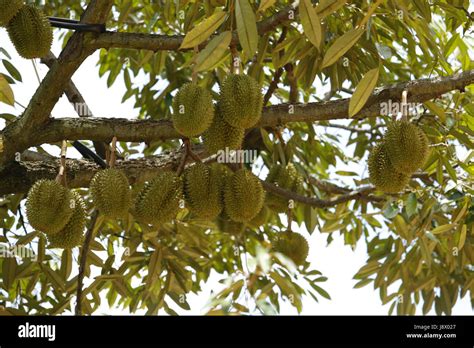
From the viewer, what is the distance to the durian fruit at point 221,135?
2.64 meters

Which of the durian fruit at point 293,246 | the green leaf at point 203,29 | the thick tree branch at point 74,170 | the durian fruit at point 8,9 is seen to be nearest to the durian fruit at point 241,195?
the thick tree branch at point 74,170

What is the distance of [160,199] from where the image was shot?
2592 millimetres

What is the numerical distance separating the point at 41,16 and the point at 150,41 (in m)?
0.42

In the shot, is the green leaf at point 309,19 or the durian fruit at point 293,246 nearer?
the green leaf at point 309,19

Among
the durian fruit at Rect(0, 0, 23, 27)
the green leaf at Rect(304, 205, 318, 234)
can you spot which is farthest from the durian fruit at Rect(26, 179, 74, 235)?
the green leaf at Rect(304, 205, 318, 234)

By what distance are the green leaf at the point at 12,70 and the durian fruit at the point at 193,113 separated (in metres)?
1.49

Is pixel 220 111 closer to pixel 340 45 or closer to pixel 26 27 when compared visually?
pixel 340 45

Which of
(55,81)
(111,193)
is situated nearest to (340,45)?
(111,193)

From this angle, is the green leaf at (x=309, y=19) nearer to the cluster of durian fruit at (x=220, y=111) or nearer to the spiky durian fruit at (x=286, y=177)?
the cluster of durian fruit at (x=220, y=111)

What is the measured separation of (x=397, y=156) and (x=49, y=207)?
1219 mm

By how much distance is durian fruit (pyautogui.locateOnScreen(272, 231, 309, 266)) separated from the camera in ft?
11.2

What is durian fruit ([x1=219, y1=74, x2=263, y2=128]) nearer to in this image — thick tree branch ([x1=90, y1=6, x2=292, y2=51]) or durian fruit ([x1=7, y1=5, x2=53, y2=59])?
thick tree branch ([x1=90, y1=6, x2=292, y2=51])

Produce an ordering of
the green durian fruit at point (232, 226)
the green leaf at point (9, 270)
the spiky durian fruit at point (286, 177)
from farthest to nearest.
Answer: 1. the spiky durian fruit at point (286, 177)
2. the green durian fruit at point (232, 226)
3. the green leaf at point (9, 270)
